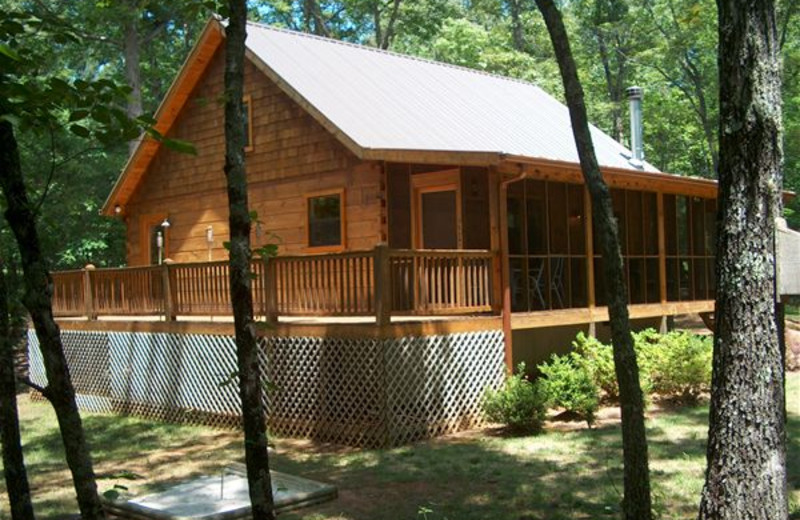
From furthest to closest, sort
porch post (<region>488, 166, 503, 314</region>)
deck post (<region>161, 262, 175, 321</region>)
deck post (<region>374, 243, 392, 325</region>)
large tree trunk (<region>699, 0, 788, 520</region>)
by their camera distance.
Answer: deck post (<region>161, 262, 175, 321</region>), porch post (<region>488, 166, 503, 314</region>), deck post (<region>374, 243, 392, 325</region>), large tree trunk (<region>699, 0, 788, 520</region>)

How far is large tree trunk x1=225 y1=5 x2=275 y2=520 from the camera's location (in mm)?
3068

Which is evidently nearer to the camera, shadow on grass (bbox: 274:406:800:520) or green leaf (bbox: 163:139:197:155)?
green leaf (bbox: 163:139:197:155)

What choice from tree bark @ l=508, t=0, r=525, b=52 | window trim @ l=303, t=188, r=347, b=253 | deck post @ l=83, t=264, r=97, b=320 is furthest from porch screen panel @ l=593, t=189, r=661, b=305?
tree bark @ l=508, t=0, r=525, b=52

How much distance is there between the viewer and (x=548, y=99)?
2027cm

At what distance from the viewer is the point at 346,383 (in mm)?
10922

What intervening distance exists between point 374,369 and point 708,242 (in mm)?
11324

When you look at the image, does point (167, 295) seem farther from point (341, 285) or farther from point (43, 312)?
point (43, 312)

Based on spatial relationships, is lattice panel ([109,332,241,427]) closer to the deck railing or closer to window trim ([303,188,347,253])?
the deck railing

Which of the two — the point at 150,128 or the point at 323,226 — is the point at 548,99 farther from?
the point at 150,128

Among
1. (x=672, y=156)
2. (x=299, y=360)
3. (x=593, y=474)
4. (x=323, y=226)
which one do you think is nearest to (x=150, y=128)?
(x=593, y=474)

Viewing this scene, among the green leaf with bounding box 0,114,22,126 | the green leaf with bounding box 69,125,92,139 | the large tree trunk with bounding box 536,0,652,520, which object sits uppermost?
the green leaf with bounding box 69,125,92,139

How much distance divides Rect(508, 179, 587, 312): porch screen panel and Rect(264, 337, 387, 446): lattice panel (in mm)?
3552

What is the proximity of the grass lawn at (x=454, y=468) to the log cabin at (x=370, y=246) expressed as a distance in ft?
2.93

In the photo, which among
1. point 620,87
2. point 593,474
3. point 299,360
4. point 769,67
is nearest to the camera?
point 769,67
